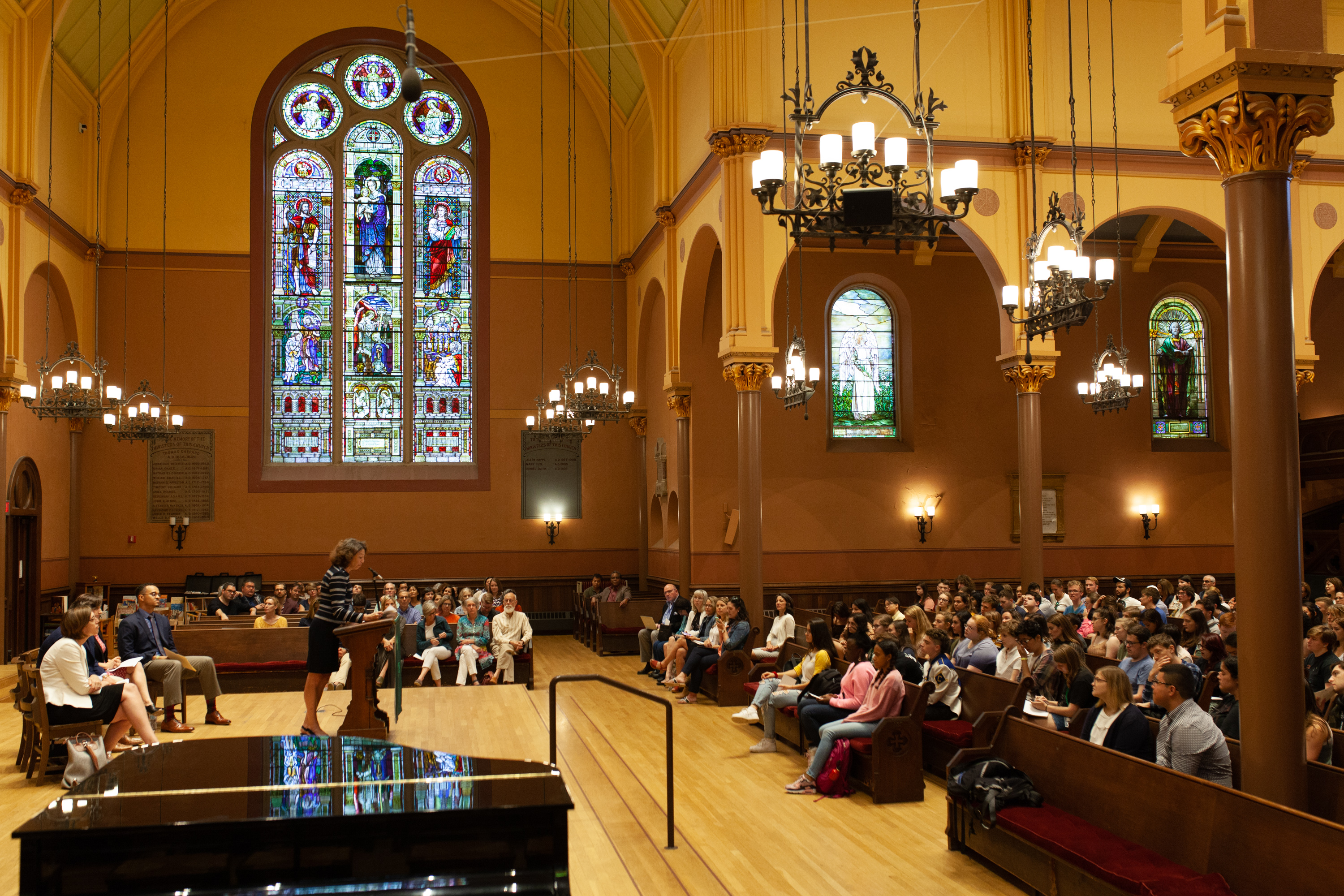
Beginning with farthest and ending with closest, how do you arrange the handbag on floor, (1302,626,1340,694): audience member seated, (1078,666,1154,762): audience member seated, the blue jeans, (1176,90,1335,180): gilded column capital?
the blue jeans, (1302,626,1340,694): audience member seated, the handbag on floor, (1078,666,1154,762): audience member seated, (1176,90,1335,180): gilded column capital

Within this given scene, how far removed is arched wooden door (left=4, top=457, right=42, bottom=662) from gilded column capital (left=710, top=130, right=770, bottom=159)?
1042 centimetres

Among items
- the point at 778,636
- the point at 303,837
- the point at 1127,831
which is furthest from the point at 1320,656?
the point at 303,837

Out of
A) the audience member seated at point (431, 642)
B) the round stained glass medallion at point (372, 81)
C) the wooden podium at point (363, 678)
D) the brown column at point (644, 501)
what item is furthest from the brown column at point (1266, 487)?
the round stained glass medallion at point (372, 81)

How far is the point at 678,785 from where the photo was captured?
24.5 ft

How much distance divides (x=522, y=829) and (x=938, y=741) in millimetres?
4921

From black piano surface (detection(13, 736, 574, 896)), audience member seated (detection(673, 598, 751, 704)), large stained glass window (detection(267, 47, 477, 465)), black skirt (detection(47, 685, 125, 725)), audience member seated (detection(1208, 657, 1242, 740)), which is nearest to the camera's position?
black piano surface (detection(13, 736, 574, 896))

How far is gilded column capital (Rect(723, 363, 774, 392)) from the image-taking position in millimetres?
12047

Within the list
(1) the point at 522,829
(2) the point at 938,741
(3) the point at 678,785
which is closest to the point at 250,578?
(3) the point at 678,785

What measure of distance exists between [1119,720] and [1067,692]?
1026 millimetres

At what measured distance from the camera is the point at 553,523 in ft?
59.6

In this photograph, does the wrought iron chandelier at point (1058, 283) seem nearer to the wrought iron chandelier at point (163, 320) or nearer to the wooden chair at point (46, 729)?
the wooden chair at point (46, 729)

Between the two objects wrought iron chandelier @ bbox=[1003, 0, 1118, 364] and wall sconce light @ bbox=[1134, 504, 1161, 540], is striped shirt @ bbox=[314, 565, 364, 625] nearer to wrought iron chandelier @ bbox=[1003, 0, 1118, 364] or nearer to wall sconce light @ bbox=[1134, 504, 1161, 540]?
wrought iron chandelier @ bbox=[1003, 0, 1118, 364]

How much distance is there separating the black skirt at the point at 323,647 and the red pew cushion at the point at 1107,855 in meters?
3.92

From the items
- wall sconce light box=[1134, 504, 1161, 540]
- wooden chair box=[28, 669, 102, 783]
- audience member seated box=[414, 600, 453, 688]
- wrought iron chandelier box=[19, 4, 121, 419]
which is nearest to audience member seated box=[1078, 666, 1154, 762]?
wooden chair box=[28, 669, 102, 783]
